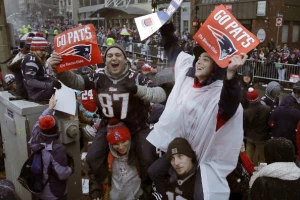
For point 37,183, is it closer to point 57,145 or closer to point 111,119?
point 57,145

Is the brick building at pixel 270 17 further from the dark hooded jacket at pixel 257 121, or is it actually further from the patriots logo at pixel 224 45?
the patriots logo at pixel 224 45

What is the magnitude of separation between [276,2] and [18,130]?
21773mm

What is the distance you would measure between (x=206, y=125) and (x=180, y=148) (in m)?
0.30

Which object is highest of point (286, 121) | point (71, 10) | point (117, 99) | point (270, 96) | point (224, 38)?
point (71, 10)

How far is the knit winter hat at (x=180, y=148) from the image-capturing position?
272 cm

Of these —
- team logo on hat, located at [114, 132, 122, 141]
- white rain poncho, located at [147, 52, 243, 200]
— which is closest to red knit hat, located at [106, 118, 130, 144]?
team logo on hat, located at [114, 132, 122, 141]

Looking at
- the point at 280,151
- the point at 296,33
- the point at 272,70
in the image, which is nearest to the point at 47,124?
the point at 280,151

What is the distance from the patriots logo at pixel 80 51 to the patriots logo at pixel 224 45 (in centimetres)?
130

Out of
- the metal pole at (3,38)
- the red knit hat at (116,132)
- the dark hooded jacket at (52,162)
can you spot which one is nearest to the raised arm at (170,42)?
the red knit hat at (116,132)

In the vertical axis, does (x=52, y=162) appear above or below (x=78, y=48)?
below

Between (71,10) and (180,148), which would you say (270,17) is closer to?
(180,148)

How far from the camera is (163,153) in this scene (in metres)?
3.33

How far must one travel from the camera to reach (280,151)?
9.49 ft

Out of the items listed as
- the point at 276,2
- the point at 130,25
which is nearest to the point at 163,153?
the point at 276,2
